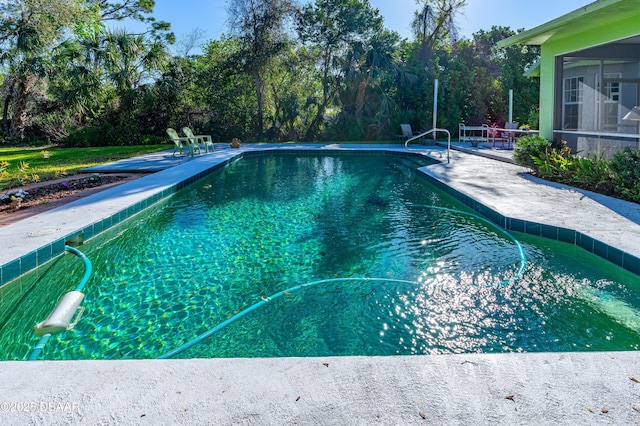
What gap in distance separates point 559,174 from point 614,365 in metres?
6.40

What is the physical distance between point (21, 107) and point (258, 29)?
9.69 metres

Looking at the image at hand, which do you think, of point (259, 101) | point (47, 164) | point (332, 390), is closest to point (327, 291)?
point (332, 390)

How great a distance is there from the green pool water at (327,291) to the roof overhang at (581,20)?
11.2 feet

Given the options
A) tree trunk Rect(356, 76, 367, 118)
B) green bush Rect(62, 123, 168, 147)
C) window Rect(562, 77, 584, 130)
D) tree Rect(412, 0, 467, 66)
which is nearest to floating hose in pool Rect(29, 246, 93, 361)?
window Rect(562, 77, 584, 130)

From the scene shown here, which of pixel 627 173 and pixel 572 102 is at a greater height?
A: pixel 572 102

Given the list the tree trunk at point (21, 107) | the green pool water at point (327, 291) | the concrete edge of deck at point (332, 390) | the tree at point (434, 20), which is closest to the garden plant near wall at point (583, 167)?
the green pool water at point (327, 291)

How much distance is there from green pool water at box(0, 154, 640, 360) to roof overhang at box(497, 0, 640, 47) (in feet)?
11.2

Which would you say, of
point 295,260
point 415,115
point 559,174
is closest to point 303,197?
point 295,260

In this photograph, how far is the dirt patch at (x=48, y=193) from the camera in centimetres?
597

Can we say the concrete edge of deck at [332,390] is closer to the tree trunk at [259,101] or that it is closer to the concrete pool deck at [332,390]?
the concrete pool deck at [332,390]

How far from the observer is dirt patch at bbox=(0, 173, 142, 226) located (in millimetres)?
5965

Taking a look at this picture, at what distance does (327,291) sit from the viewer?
151 inches

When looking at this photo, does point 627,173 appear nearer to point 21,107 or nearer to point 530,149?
point 530,149

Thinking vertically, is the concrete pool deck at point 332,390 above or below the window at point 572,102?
below
